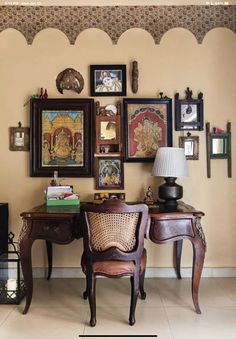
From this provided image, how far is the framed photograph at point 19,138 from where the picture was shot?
3723 mm

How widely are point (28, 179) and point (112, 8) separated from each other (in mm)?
1918

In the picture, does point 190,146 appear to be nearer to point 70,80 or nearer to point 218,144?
point 218,144

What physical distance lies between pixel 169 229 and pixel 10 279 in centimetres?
172

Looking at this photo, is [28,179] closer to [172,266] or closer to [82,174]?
[82,174]

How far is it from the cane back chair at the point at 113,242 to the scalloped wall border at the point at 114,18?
1948 mm

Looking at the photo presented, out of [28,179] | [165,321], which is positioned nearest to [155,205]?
[165,321]

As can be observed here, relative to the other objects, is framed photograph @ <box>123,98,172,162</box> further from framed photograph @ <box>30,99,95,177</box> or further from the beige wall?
framed photograph @ <box>30,99,95,177</box>

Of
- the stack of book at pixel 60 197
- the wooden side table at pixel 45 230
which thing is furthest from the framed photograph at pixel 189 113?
the wooden side table at pixel 45 230

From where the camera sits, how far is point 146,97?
375 cm

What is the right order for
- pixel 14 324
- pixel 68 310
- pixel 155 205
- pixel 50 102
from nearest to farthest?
1. pixel 14 324
2. pixel 68 310
3. pixel 155 205
4. pixel 50 102

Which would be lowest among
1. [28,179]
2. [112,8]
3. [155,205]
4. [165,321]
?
[165,321]

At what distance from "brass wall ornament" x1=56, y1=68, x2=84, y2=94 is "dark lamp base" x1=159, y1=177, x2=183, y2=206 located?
1.31 meters

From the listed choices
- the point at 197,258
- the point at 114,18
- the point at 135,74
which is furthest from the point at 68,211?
the point at 114,18

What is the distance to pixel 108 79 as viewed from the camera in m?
3.74
